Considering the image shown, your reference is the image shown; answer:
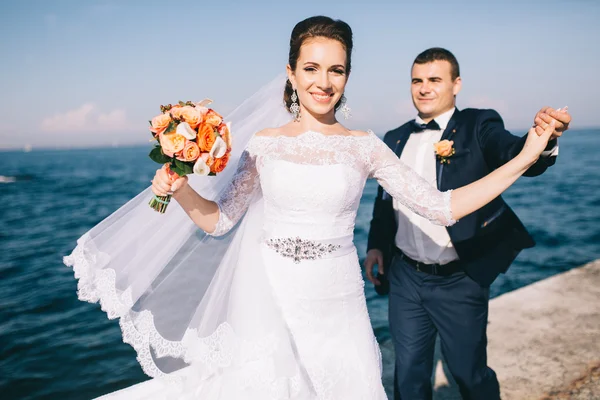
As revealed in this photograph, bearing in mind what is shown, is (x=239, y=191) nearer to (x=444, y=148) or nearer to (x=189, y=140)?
(x=189, y=140)

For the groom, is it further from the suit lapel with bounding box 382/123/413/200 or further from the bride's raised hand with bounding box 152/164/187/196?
the bride's raised hand with bounding box 152/164/187/196

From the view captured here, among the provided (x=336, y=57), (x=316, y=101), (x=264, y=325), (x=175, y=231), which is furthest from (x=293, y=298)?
(x=336, y=57)

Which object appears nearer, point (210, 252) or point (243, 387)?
point (243, 387)

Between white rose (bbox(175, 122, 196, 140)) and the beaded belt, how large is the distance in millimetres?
833

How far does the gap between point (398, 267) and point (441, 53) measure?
71.9 inches

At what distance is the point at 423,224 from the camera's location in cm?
353

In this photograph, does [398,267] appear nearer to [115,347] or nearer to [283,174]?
[283,174]

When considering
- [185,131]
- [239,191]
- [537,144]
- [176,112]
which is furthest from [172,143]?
[537,144]

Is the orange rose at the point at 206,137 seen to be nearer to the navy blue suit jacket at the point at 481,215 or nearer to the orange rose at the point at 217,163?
the orange rose at the point at 217,163

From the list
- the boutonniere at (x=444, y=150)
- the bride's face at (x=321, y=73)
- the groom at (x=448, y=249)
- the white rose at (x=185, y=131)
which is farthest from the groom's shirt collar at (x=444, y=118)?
the white rose at (x=185, y=131)

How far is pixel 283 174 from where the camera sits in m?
2.58

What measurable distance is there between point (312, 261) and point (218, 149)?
844mm

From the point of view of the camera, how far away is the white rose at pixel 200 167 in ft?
7.11

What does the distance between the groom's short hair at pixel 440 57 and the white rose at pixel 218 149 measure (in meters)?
2.27
